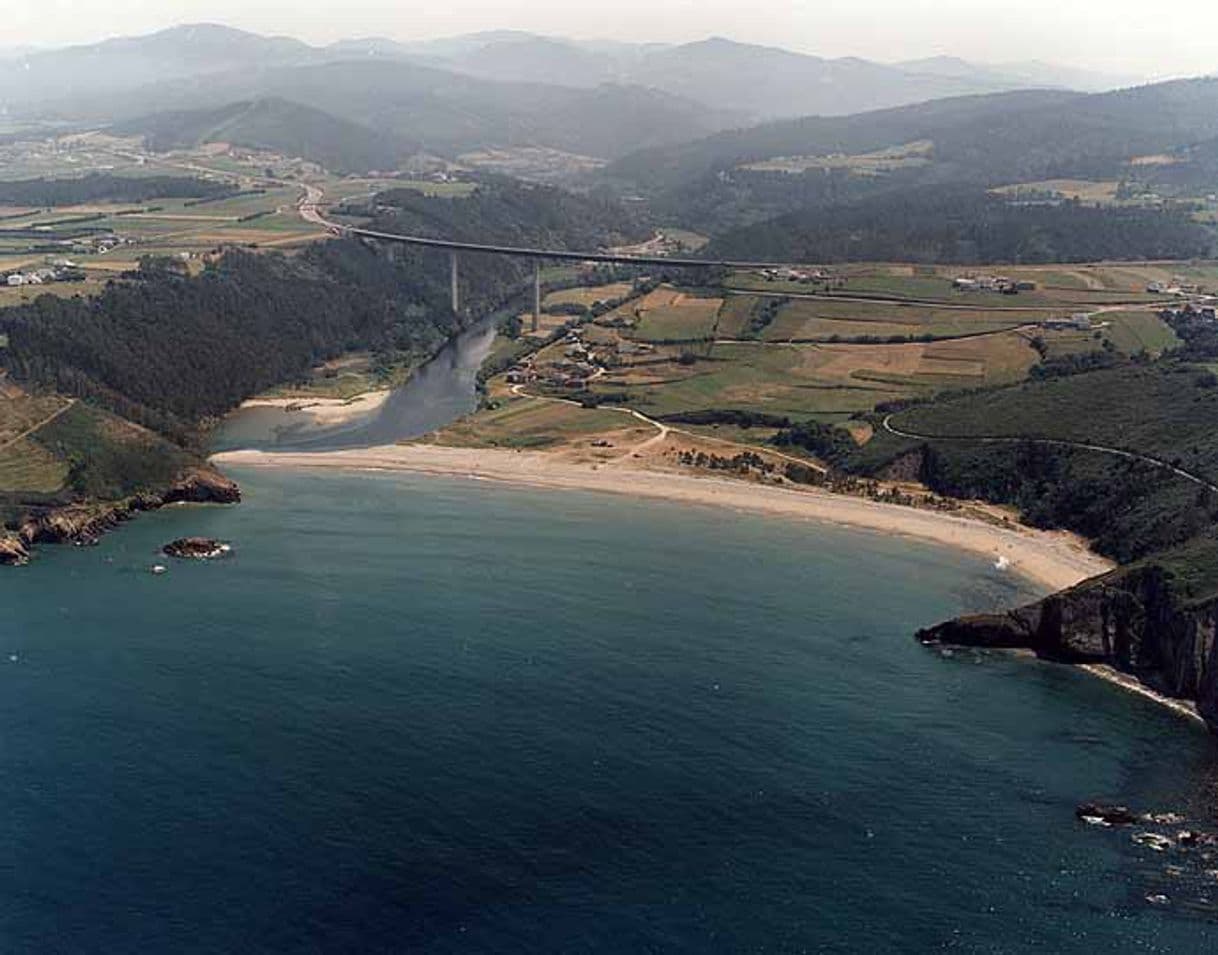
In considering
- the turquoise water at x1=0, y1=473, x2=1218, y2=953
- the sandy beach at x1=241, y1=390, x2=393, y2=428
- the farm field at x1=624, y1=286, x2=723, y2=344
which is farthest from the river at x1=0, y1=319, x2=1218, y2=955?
the farm field at x1=624, y1=286, x2=723, y2=344

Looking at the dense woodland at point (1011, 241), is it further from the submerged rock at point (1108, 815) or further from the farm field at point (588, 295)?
the submerged rock at point (1108, 815)

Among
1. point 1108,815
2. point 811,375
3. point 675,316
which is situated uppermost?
point 675,316

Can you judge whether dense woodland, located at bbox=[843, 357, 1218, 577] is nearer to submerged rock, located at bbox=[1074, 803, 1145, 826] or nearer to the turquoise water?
the turquoise water

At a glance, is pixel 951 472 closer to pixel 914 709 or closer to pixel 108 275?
pixel 914 709

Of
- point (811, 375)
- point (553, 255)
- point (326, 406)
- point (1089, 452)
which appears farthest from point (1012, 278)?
point (326, 406)

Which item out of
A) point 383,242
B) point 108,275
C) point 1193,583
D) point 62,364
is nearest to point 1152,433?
point 1193,583

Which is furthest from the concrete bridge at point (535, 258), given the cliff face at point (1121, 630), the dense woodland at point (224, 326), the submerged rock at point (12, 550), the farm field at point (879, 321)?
the cliff face at point (1121, 630)

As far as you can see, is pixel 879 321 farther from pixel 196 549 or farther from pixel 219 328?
pixel 196 549

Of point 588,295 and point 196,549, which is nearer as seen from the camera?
point 196,549

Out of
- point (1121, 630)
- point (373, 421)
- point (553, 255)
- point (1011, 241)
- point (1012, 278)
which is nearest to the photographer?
point (1121, 630)
